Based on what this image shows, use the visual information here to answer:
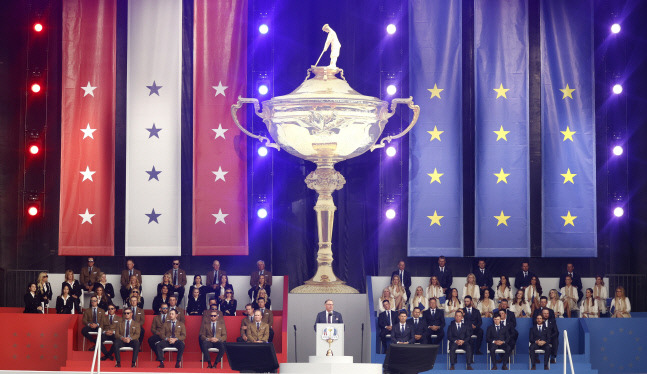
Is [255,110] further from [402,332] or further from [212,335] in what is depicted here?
[402,332]

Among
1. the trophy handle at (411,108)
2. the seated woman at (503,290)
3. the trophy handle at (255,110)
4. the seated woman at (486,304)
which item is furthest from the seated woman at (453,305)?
the trophy handle at (255,110)

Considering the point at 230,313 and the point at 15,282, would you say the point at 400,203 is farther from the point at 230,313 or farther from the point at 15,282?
the point at 15,282

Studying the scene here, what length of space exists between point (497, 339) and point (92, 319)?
6.75 metres

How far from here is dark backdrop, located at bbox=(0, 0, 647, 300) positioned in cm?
2083

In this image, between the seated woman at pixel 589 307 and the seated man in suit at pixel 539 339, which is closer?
the seated man in suit at pixel 539 339

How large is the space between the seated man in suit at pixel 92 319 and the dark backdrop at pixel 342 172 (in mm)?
3367

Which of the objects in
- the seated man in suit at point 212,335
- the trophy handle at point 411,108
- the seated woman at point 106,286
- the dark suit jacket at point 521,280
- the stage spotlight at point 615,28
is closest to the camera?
the seated man in suit at point 212,335

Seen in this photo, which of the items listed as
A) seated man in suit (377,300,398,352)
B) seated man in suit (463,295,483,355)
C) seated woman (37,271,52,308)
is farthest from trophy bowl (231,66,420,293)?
seated woman (37,271,52,308)

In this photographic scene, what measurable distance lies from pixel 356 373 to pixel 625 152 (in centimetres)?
1023

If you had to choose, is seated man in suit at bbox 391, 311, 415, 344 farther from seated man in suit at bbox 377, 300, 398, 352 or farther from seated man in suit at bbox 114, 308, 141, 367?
seated man in suit at bbox 114, 308, 141, 367

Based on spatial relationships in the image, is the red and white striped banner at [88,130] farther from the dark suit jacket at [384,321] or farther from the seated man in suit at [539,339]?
the seated man in suit at [539,339]

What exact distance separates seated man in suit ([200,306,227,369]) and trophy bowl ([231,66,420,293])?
1787 millimetres

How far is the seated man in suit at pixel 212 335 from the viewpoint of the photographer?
1736cm

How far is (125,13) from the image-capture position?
21359 mm
